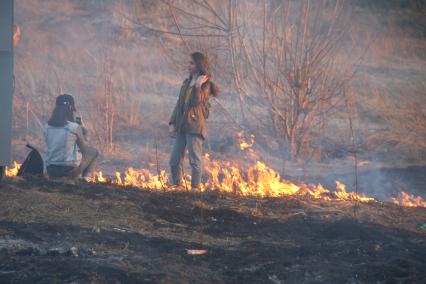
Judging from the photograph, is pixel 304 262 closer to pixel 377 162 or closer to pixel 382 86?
pixel 377 162

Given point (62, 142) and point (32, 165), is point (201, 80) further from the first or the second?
point (32, 165)

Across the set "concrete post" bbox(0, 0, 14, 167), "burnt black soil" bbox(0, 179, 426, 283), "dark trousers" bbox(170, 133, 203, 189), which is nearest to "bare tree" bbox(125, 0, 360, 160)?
"dark trousers" bbox(170, 133, 203, 189)

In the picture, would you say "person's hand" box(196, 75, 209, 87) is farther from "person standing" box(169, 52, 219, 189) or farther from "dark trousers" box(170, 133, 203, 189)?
"dark trousers" box(170, 133, 203, 189)

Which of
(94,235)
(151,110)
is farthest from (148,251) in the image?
(151,110)

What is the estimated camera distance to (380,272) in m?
4.35

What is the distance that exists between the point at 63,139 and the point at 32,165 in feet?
1.58

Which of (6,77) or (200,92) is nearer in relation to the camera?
(6,77)

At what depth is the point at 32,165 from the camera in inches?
282

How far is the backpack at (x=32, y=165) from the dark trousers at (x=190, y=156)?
1.54 metres

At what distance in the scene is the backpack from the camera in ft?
23.3

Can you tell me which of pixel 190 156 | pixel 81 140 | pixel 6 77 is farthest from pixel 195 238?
pixel 81 140

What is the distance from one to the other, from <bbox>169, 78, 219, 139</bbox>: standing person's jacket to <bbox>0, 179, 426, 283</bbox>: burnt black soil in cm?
106

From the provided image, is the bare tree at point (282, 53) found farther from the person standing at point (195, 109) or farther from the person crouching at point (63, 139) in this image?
the person crouching at point (63, 139)

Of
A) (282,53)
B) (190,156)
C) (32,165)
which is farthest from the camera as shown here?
(282,53)
